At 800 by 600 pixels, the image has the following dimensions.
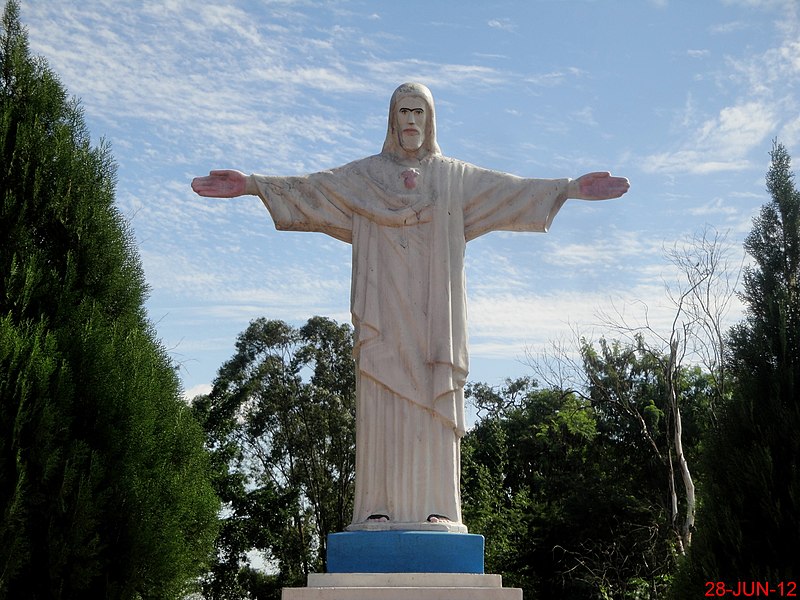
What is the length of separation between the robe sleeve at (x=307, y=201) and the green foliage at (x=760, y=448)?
3434 millimetres

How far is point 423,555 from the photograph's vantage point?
666cm

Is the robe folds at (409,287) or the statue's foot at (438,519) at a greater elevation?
the robe folds at (409,287)

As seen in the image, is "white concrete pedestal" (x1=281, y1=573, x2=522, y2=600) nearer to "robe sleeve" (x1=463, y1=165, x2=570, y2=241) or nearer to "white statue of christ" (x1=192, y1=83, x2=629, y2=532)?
"white statue of christ" (x1=192, y1=83, x2=629, y2=532)

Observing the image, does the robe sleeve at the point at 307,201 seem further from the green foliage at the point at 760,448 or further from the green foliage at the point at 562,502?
the green foliage at the point at 562,502

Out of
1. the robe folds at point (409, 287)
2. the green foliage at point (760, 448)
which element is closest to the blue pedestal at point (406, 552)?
the robe folds at point (409, 287)

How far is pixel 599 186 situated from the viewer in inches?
305

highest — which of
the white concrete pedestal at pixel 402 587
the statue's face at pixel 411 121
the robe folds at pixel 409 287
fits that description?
the statue's face at pixel 411 121

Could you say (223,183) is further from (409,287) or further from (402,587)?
(402,587)

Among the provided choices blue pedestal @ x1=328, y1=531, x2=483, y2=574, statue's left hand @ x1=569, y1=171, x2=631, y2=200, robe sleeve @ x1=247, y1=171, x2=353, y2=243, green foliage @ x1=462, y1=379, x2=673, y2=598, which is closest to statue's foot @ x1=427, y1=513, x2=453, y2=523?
blue pedestal @ x1=328, y1=531, x2=483, y2=574

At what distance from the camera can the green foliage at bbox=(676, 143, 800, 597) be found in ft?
23.1

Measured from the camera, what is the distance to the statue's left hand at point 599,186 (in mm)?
7719

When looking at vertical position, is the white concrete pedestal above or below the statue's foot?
below

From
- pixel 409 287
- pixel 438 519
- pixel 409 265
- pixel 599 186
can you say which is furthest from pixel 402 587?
pixel 599 186

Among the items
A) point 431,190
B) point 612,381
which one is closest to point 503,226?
point 431,190
